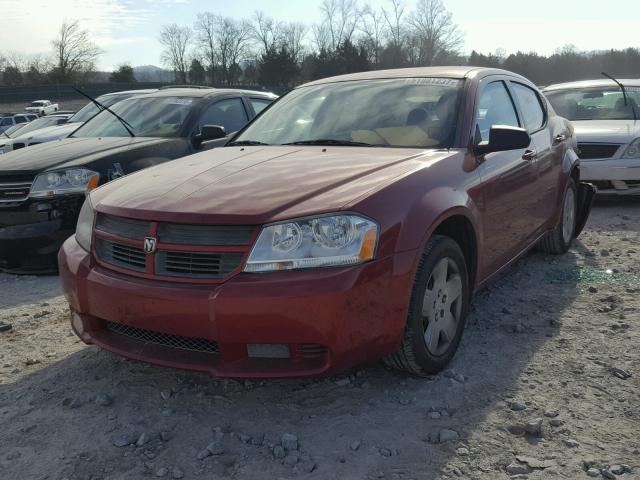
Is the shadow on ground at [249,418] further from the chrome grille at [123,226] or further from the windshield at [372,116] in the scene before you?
the windshield at [372,116]

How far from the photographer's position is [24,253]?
203 inches

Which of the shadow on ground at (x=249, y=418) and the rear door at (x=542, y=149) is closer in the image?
the shadow on ground at (x=249, y=418)

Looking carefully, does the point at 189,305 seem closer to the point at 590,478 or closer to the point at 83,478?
the point at 83,478

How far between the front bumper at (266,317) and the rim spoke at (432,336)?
0.32 metres

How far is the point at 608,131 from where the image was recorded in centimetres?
763

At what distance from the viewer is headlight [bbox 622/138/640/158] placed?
7281mm

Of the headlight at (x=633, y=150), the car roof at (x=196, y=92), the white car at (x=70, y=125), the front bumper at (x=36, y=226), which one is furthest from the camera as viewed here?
the white car at (x=70, y=125)

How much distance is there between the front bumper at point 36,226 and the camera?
5094 millimetres

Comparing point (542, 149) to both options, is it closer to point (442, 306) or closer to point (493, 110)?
point (493, 110)

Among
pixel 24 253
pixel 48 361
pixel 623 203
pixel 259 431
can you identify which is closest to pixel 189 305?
pixel 259 431

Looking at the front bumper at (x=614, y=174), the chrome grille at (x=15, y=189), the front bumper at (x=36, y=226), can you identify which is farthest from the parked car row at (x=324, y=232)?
the front bumper at (x=614, y=174)

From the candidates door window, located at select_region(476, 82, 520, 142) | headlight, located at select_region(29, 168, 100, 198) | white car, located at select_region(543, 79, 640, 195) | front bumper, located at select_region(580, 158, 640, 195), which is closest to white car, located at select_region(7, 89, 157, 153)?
headlight, located at select_region(29, 168, 100, 198)

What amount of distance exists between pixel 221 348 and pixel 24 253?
330cm

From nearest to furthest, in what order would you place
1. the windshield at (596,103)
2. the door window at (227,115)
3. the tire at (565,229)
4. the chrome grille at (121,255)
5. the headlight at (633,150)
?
the chrome grille at (121,255)
the tire at (565,229)
the door window at (227,115)
the headlight at (633,150)
the windshield at (596,103)
